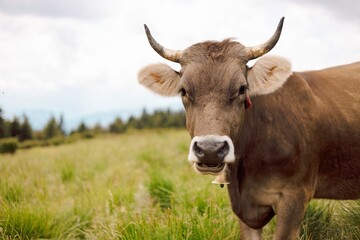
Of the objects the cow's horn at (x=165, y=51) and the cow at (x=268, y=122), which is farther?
the cow's horn at (x=165, y=51)

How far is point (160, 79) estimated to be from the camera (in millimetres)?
4805

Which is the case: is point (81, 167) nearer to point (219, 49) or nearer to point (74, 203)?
point (74, 203)

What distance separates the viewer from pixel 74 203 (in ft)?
22.8

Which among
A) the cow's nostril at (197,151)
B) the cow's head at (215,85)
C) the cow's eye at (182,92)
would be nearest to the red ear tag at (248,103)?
the cow's head at (215,85)

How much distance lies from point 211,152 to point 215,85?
2.41ft

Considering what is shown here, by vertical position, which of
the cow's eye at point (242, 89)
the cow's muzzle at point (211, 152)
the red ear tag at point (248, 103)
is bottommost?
the cow's muzzle at point (211, 152)

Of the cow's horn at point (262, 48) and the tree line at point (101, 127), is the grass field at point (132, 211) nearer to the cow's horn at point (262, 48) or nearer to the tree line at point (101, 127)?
the cow's horn at point (262, 48)

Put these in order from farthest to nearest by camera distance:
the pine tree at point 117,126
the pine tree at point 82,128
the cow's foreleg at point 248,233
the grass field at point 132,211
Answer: the pine tree at point 117,126 → the pine tree at point 82,128 → the cow's foreleg at point 248,233 → the grass field at point 132,211

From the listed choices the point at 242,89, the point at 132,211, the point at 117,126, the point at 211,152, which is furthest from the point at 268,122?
the point at 117,126

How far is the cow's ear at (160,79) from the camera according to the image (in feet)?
15.5

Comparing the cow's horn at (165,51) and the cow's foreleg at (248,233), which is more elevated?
the cow's horn at (165,51)

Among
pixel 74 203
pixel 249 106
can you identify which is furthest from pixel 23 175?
pixel 249 106

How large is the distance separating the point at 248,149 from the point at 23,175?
571 centimetres

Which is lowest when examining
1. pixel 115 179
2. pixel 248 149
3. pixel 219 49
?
pixel 115 179
